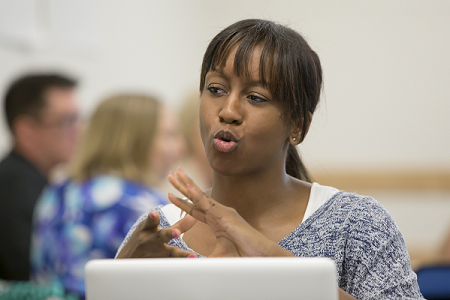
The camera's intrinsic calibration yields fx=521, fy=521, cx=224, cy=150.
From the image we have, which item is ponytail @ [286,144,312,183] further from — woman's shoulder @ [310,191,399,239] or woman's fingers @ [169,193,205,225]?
woman's fingers @ [169,193,205,225]

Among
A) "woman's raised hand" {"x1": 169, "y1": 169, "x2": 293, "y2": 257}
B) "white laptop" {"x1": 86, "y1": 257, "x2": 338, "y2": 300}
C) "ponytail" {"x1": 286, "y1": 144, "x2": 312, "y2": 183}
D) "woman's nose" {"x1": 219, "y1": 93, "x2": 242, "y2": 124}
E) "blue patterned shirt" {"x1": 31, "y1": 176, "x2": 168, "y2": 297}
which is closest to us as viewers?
"white laptop" {"x1": 86, "y1": 257, "x2": 338, "y2": 300}

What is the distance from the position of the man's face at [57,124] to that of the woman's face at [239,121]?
238 cm

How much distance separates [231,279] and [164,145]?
5.68 feet

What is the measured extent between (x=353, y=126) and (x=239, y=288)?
4219 mm

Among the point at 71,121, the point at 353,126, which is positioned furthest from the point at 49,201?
the point at 353,126

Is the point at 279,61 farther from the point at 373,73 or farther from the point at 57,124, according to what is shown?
the point at 373,73

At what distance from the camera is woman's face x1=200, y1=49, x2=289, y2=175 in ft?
2.97

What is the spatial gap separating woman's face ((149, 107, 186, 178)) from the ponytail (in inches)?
46.7

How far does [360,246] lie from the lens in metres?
0.94

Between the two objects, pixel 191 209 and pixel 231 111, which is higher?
pixel 231 111

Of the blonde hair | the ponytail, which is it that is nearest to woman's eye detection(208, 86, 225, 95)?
the ponytail

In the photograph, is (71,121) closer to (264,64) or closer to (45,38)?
(45,38)

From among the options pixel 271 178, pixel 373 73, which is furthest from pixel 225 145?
pixel 373 73

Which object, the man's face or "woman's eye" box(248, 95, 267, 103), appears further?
the man's face
